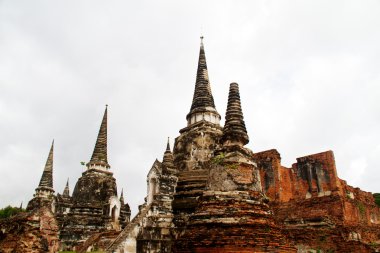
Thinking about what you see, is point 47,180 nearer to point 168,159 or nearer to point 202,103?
point 168,159

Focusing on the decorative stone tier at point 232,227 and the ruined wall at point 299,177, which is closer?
the decorative stone tier at point 232,227

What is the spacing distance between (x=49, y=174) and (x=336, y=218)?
22.7 m

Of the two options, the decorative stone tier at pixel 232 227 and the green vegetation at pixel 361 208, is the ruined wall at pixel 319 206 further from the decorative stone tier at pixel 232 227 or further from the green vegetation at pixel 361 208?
the decorative stone tier at pixel 232 227

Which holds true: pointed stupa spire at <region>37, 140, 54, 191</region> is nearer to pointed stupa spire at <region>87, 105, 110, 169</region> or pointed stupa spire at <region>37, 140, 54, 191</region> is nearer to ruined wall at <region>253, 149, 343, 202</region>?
pointed stupa spire at <region>87, 105, 110, 169</region>

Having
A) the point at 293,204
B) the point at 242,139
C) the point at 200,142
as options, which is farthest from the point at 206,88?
the point at 242,139

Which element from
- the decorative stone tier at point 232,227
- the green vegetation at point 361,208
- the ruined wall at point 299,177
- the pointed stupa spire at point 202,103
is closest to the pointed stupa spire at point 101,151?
the pointed stupa spire at point 202,103

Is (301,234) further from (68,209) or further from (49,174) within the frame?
(49,174)

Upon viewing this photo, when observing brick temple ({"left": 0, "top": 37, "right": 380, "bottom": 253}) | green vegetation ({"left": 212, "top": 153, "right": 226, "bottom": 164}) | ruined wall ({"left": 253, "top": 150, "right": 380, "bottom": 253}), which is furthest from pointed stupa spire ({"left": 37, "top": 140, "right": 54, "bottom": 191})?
green vegetation ({"left": 212, "top": 153, "right": 226, "bottom": 164})

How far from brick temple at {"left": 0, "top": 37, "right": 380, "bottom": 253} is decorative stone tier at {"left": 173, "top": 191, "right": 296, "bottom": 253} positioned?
2 centimetres

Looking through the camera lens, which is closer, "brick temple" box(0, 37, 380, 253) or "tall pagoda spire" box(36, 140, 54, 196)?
"brick temple" box(0, 37, 380, 253)

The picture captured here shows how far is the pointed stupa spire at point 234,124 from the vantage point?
32.5 ft

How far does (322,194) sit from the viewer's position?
1513 centimetres

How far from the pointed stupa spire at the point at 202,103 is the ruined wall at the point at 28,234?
10774 mm

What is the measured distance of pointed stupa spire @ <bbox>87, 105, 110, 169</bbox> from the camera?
23062 millimetres
